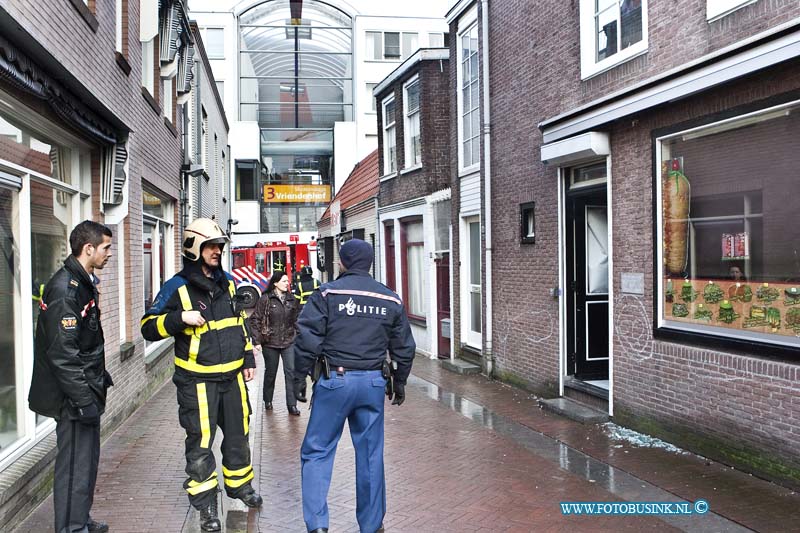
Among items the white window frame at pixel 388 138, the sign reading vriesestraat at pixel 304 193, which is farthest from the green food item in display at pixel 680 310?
the sign reading vriesestraat at pixel 304 193

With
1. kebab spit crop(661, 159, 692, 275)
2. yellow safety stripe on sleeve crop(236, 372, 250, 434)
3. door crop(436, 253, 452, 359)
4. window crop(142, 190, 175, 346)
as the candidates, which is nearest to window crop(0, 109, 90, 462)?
yellow safety stripe on sleeve crop(236, 372, 250, 434)

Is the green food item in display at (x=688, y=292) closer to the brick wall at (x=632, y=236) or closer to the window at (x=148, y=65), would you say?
the brick wall at (x=632, y=236)

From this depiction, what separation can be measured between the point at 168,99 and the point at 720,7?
971 centimetres

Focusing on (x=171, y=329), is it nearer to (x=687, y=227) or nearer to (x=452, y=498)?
(x=452, y=498)

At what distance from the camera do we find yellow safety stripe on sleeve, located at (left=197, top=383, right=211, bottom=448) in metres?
5.07

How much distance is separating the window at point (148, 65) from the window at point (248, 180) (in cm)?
2782

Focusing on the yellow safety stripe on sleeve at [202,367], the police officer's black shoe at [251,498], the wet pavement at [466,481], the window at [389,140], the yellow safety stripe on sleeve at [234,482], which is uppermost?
the window at [389,140]

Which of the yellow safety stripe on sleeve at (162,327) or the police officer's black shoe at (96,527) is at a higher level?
the yellow safety stripe on sleeve at (162,327)

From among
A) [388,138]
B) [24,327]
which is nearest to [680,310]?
[24,327]

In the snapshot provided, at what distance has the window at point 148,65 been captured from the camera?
36.3 ft

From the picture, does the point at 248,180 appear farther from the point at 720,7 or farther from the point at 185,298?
the point at 185,298

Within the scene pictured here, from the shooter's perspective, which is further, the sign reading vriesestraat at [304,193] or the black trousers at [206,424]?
the sign reading vriesestraat at [304,193]

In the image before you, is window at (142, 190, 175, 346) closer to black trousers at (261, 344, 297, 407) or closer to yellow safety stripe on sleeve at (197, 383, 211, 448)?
black trousers at (261, 344, 297, 407)

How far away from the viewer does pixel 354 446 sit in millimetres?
4805
